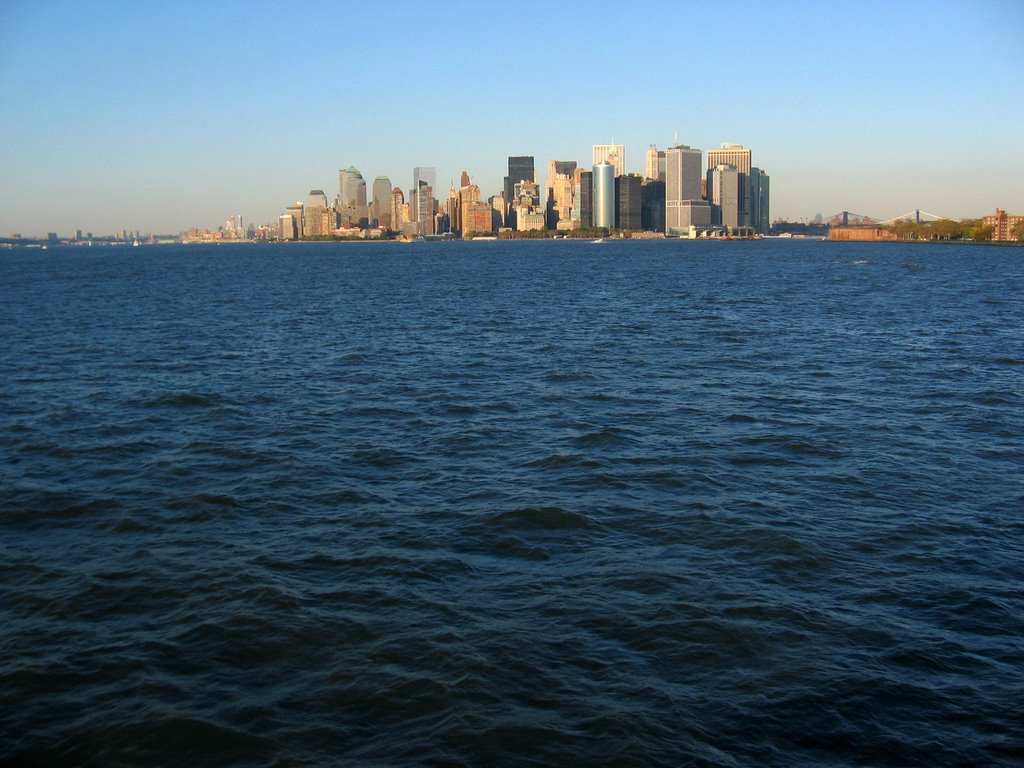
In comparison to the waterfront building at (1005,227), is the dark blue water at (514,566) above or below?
below

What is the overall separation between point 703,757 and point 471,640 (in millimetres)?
3360

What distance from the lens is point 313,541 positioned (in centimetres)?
1500

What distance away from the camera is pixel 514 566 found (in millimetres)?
13945

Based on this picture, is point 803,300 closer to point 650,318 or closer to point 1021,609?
point 650,318

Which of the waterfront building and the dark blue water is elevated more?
the waterfront building

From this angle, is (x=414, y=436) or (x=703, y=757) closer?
(x=703, y=757)

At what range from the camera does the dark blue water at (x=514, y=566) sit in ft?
31.9

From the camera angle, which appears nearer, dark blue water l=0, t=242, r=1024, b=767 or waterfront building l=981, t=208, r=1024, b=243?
dark blue water l=0, t=242, r=1024, b=767

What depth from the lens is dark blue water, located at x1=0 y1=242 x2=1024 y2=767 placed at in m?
9.73

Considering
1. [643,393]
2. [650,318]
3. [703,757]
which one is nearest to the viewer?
[703,757]

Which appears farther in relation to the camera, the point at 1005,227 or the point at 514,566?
the point at 1005,227

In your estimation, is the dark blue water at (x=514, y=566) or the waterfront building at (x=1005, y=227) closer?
the dark blue water at (x=514, y=566)

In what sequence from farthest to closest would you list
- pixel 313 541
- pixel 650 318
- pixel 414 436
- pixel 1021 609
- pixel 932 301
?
pixel 932 301
pixel 650 318
pixel 414 436
pixel 313 541
pixel 1021 609

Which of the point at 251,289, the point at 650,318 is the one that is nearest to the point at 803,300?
the point at 650,318
